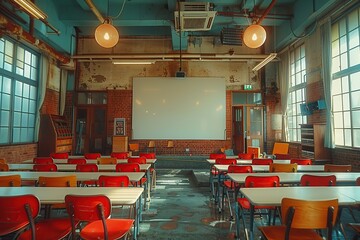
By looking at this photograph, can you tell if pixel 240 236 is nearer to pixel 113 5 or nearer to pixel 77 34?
pixel 113 5

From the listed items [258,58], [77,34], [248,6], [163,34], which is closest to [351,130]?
[258,58]

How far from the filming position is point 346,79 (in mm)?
5605

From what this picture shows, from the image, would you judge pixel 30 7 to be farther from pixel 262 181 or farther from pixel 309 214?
pixel 309 214

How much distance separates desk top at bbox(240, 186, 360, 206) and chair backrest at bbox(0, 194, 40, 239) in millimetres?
1806

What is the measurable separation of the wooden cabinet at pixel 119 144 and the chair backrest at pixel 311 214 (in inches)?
302

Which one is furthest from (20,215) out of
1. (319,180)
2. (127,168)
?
(319,180)

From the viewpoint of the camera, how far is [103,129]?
9594 millimetres

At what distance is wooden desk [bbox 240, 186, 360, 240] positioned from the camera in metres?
1.94

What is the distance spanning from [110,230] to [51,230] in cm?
55

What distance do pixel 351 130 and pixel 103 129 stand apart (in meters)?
8.44

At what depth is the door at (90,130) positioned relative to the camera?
9453mm

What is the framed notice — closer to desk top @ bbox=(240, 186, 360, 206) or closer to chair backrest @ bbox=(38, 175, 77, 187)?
chair backrest @ bbox=(38, 175, 77, 187)

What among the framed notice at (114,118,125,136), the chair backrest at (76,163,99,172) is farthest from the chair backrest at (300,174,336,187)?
the framed notice at (114,118,125,136)

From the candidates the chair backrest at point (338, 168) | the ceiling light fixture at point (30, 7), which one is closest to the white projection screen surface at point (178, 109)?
the ceiling light fixture at point (30, 7)
